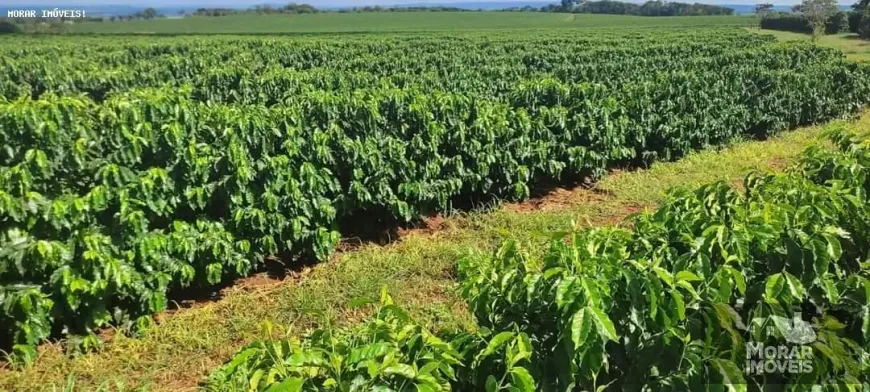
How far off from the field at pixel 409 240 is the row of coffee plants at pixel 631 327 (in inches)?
0.4

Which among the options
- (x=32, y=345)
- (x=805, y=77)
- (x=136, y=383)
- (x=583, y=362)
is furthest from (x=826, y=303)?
(x=805, y=77)

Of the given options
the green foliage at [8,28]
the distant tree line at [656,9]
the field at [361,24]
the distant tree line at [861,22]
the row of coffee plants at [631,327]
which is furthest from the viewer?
Result: the distant tree line at [656,9]

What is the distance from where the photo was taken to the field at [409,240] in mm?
2115

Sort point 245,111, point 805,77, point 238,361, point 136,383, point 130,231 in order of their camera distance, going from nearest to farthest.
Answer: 1. point 238,361
2. point 136,383
3. point 130,231
4. point 245,111
5. point 805,77

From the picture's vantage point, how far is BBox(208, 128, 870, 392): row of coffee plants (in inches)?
76.3

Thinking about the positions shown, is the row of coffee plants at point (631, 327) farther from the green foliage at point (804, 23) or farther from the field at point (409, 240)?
the green foliage at point (804, 23)

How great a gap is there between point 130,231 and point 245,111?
5.02 feet

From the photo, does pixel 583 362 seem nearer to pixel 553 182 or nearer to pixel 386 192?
pixel 386 192

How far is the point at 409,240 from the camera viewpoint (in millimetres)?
6102

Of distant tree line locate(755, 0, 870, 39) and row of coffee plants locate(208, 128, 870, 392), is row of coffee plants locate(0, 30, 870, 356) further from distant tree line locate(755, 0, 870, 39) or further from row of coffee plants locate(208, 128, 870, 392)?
distant tree line locate(755, 0, 870, 39)

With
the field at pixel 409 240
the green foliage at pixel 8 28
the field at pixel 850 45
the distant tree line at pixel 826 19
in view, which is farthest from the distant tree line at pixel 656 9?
the field at pixel 409 240

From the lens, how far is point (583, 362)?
78.4 inches

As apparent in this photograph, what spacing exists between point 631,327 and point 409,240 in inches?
159

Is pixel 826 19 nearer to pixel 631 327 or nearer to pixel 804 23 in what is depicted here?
pixel 804 23
